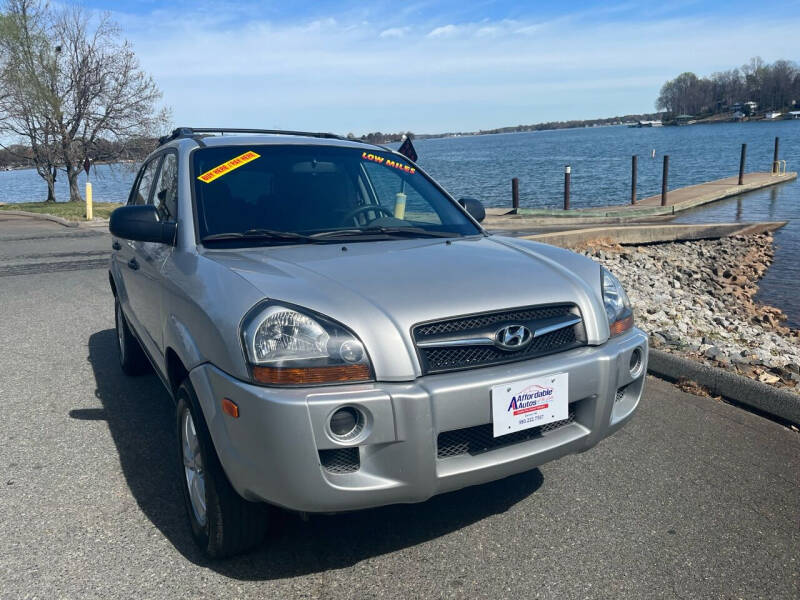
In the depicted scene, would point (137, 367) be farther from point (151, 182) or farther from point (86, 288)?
point (86, 288)

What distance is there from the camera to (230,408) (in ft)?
8.23

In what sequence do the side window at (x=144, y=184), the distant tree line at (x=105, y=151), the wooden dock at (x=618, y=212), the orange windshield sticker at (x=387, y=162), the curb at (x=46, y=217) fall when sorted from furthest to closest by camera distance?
the distant tree line at (x=105, y=151) < the curb at (x=46, y=217) < the wooden dock at (x=618, y=212) < the side window at (x=144, y=184) < the orange windshield sticker at (x=387, y=162)

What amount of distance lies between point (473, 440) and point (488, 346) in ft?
1.19

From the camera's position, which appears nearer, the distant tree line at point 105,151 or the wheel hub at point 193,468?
the wheel hub at point 193,468

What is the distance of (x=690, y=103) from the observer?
180m

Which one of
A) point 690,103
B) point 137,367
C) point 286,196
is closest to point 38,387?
point 137,367

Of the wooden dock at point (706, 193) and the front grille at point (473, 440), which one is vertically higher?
the front grille at point (473, 440)

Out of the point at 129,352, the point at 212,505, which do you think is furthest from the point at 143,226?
the point at 129,352

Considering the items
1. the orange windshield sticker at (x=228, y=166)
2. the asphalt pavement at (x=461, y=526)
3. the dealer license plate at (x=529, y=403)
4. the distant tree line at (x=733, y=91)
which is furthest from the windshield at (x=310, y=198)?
the distant tree line at (x=733, y=91)

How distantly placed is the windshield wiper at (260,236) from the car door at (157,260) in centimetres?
30

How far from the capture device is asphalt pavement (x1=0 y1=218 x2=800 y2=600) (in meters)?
2.72

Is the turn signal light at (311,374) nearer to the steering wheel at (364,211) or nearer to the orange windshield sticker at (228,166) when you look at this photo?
the steering wheel at (364,211)

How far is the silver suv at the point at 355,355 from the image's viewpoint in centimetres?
243

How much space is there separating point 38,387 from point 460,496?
3.51m
